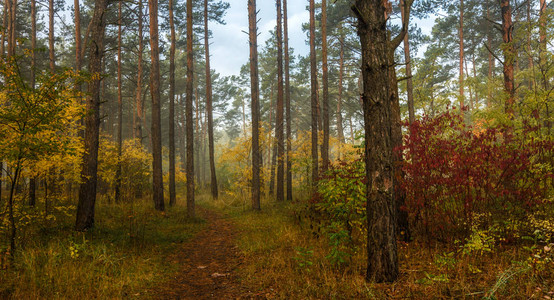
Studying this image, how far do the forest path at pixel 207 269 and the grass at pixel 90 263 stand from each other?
0.28m

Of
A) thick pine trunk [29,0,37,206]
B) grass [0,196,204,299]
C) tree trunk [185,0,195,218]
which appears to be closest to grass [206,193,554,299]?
grass [0,196,204,299]

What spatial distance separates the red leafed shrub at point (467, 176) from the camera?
14.4ft

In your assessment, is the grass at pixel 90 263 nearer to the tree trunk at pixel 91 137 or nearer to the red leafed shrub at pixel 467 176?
the tree trunk at pixel 91 137

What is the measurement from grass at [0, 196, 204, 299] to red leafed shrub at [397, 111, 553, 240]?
5.23 metres

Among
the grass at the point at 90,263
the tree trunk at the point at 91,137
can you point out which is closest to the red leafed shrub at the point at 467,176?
the grass at the point at 90,263

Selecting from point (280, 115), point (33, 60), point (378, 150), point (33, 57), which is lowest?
point (378, 150)

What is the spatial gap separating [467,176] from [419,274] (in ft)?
6.50

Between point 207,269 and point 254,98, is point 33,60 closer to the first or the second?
point 254,98

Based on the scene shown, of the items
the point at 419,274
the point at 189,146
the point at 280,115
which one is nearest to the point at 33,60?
the point at 189,146

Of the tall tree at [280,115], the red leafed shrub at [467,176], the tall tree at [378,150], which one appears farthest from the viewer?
the tall tree at [280,115]

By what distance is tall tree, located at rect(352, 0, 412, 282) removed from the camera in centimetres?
351

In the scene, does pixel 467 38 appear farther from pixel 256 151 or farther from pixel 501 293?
pixel 501 293

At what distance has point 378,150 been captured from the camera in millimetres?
3574

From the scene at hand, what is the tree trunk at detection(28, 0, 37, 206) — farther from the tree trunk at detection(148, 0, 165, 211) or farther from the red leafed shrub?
the red leafed shrub
